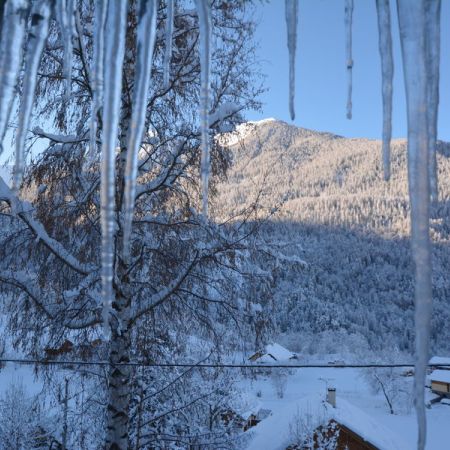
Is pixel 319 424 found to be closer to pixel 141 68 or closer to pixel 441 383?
pixel 141 68

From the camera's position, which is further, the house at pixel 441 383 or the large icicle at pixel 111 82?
the house at pixel 441 383

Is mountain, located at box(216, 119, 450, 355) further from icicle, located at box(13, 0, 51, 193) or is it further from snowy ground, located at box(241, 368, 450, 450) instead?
snowy ground, located at box(241, 368, 450, 450)

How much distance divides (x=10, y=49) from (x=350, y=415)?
13368 mm

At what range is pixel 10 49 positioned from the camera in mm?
949

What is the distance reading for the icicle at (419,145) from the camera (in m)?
0.96

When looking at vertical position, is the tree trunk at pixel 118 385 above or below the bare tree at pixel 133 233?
below

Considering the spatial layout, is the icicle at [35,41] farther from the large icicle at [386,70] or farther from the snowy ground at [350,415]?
the snowy ground at [350,415]

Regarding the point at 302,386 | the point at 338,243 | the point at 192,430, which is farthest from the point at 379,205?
the point at 192,430

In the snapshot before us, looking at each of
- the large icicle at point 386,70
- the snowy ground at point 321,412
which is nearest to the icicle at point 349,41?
the large icicle at point 386,70

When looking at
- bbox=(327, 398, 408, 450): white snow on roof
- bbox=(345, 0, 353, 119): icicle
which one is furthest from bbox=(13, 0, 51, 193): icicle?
bbox=(327, 398, 408, 450): white snow on roof

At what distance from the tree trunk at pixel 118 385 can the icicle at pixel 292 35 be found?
2927 millimetres

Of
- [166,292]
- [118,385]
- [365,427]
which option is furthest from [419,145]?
[365,427]

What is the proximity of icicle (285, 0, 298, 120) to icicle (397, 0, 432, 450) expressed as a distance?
359mm

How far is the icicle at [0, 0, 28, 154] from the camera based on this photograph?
941 mm
